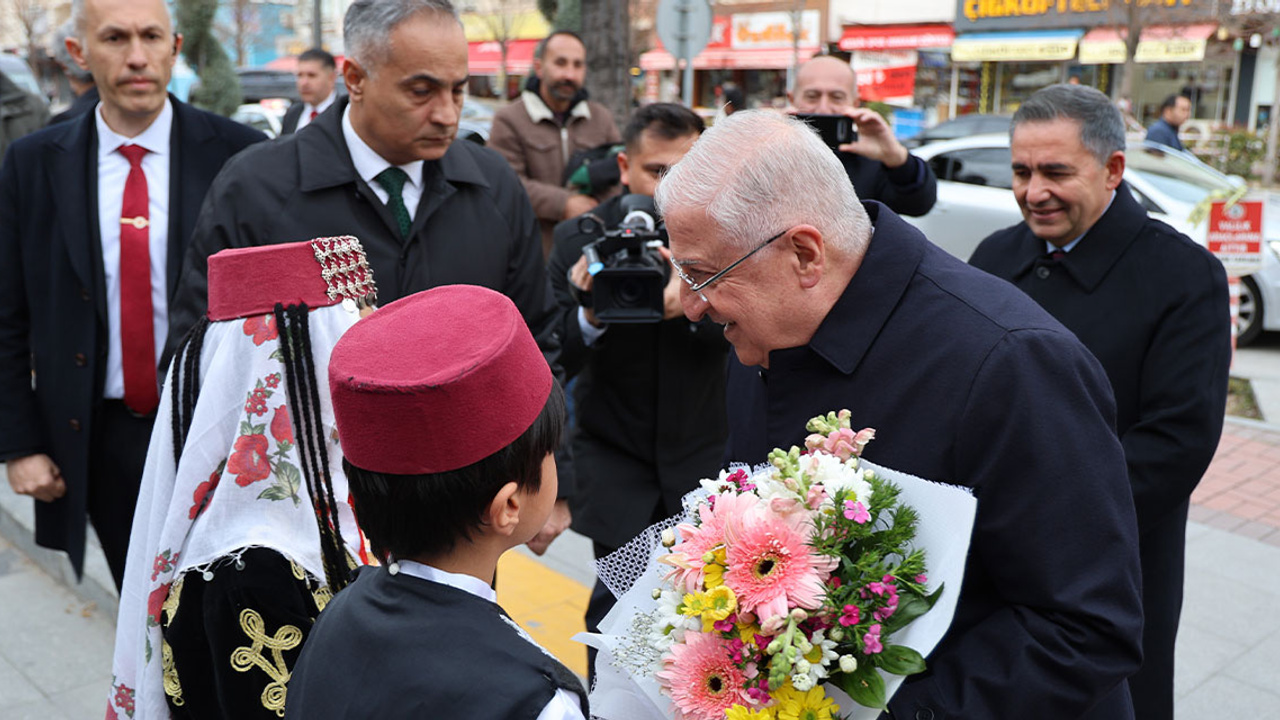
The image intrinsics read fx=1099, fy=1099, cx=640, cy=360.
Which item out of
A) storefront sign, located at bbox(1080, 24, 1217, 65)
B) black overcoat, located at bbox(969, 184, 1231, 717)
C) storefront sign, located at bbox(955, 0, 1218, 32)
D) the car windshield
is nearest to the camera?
black overcoat, located at bbox(969, 184, 1231, 717)

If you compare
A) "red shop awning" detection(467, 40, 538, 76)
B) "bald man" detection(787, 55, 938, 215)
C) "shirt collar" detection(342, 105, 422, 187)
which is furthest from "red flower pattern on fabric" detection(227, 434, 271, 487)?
"red shop awning" detection(467, 40, 538, 76)

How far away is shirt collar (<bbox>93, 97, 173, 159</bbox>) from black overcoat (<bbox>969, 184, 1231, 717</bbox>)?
2.54 metres

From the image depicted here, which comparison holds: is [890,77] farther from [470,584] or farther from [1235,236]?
[470,584]

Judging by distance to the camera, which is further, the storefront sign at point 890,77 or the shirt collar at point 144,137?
the storefront sign at point 890,77

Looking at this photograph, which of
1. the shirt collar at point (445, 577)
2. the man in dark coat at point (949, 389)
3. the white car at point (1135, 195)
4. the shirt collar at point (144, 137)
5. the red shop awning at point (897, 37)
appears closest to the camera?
the shirt collar at point (445, 577)

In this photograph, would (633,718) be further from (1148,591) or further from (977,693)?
(1148,591)

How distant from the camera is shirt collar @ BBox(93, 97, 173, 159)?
3209mm

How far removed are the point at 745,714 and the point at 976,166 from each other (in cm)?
933

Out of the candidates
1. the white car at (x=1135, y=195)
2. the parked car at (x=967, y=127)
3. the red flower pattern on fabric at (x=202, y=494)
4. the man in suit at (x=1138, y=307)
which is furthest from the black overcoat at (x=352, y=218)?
the parked car at (x=967, y=127)

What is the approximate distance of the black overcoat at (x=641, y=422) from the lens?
11.3ft

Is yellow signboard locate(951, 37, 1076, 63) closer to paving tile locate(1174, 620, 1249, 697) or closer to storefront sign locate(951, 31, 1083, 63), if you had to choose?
storefront sign locate(951, 31, 1083, 63)

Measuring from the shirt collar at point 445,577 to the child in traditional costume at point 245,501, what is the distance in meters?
0.38

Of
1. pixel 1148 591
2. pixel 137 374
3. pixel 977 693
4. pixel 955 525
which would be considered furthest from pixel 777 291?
pixel 137 374

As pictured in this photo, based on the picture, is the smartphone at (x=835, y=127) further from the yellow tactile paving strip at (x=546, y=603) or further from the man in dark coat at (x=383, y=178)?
the yellow tactile paving strip at (x=546, y=603)
